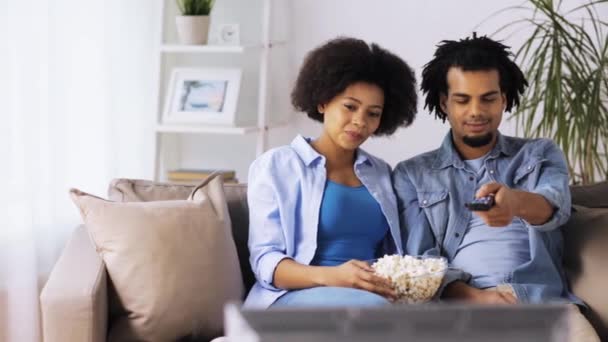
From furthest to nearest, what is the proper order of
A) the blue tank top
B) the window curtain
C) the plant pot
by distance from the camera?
the plant pot
the window curtain
the blue tank top

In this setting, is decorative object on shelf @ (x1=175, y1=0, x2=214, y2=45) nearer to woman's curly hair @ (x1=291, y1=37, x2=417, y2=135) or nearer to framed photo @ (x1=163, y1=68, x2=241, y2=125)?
framed photo @ (x1=163, y1=68, x2=241, y2=125)

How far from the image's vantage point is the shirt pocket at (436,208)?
2400 millimetres

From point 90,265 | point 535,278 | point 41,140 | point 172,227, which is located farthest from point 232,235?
point 41,140

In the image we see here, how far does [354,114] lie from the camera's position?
2.38 meters

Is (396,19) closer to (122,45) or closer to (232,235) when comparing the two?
(122,45)

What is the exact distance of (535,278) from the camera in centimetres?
229

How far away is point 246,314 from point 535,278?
162cm

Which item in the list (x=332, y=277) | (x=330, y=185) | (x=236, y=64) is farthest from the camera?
(x=236, y=64)

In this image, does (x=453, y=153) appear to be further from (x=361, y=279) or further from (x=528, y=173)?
(x=361, y=279)

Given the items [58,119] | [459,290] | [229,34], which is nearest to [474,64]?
[459,290]

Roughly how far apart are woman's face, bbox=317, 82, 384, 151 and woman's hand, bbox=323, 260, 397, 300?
358 mm

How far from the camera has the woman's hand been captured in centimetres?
209

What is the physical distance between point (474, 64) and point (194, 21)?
1.68m

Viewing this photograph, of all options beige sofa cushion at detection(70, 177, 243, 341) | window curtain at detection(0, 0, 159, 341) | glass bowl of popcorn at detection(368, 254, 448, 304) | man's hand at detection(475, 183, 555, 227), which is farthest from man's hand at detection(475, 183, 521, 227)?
window curtain at detection(0, 0, 159, 341)
